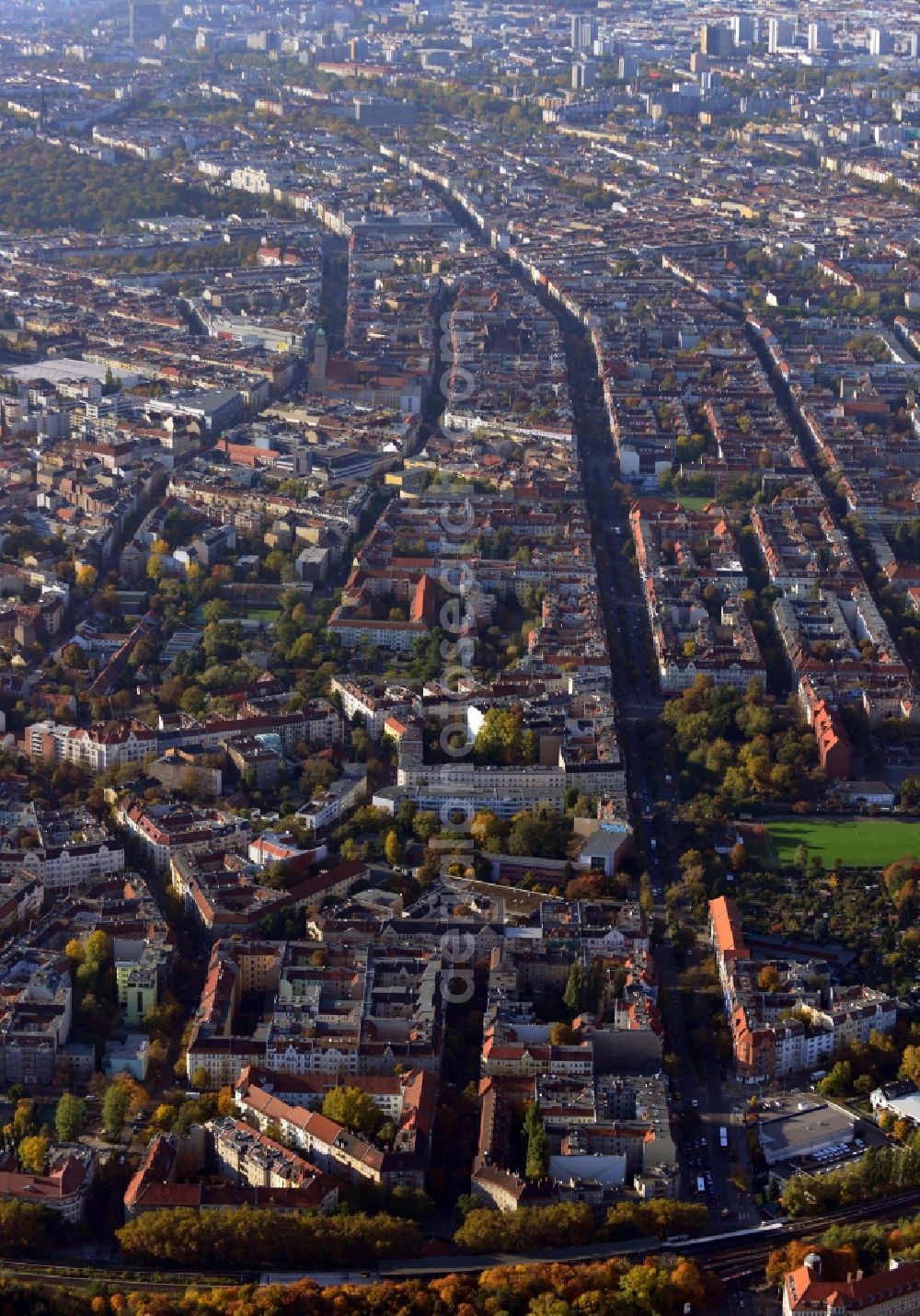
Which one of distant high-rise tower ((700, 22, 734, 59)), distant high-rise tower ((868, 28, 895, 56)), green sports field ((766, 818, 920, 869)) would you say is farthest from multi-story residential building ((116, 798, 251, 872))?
distant high-rise tower ((868, 28, 895, 56))

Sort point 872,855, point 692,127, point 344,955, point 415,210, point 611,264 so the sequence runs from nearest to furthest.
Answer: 1. point 344,955
2. point 872,855
3. point 611,264
4. point 415,210
5. point 692,127

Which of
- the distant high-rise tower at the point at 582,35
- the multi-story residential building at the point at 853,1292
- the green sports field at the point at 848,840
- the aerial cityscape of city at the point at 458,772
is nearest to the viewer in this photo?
the multi-story residential building at the point at 853,1292

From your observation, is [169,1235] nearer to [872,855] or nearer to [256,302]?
[872,855]

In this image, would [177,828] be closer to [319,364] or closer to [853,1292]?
[853,1292]

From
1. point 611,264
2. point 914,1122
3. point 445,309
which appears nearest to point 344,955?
point 914,1122

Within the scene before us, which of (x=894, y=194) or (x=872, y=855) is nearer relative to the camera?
(x=872, y=855)

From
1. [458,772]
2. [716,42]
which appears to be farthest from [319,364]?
[716,42]

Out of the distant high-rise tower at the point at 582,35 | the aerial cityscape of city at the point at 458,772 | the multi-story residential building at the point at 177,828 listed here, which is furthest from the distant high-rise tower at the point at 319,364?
the distant high-rise tower at the point at 582,35

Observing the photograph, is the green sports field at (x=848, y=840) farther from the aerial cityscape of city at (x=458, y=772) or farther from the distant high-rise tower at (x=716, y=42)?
the distant high-rise tower at (x=716, y=42)
